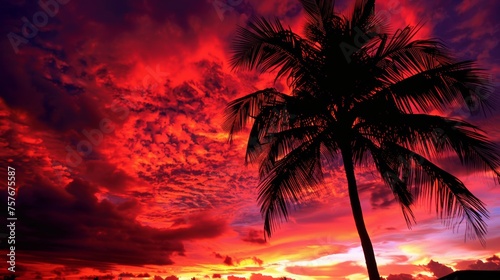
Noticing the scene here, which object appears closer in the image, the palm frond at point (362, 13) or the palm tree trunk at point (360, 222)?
the palm tree trunk at point (360, 222)

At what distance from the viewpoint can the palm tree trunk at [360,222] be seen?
275 inches

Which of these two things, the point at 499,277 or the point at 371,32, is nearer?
the point at 499,277

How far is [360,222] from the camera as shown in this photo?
7.36 meters

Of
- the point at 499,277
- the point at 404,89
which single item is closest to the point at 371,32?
the point at 404,89

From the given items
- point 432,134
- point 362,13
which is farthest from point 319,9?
point 432,134

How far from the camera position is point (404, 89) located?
310 inches

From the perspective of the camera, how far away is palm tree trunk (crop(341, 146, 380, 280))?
698 centimetres

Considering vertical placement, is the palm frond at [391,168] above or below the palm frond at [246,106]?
below

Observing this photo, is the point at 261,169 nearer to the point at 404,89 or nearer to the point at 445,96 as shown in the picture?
the point at 404,89

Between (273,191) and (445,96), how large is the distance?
4117 mm

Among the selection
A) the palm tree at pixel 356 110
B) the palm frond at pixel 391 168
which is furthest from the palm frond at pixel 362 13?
the palm frond at pixel 391 168

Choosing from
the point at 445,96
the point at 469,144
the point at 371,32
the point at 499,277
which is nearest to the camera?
the point at 499,277

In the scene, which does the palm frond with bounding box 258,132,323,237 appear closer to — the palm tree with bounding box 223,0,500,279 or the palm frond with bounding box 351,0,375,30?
the palm tree with bounding box 223,0,500,279

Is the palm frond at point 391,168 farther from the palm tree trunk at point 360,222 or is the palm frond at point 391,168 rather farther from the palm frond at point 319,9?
the palm frond at point 319,9
